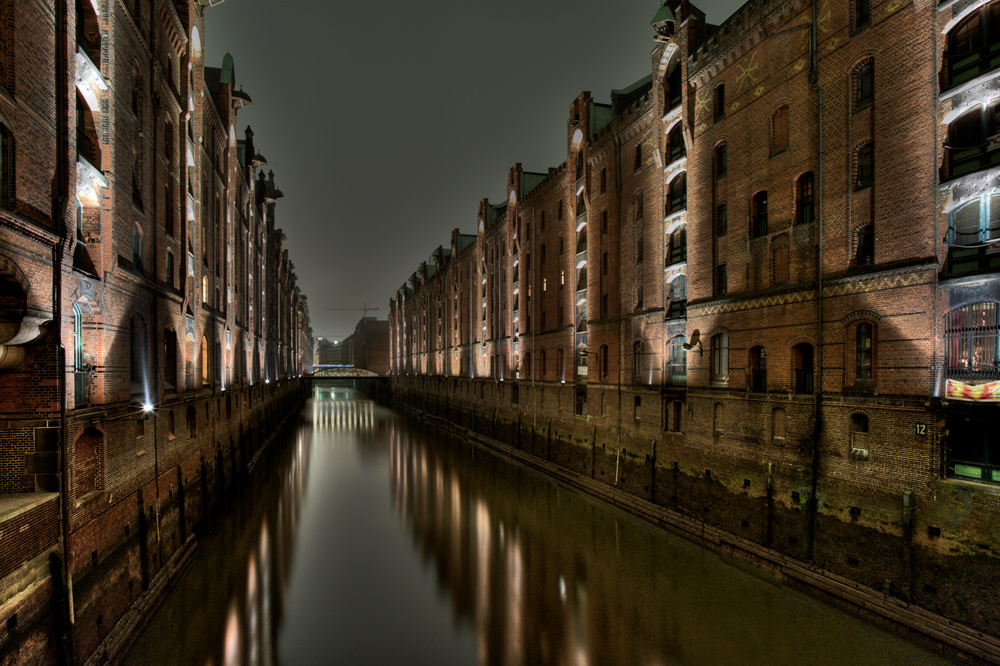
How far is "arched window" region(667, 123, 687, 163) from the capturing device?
59.9 feet

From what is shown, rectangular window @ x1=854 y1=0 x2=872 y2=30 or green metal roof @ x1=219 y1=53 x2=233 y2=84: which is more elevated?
green metal roof @ x1=219 y1=53 x2=233 y2=84

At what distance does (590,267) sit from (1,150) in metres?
20.2

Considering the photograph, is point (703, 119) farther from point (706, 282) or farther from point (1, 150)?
point (1, 150)

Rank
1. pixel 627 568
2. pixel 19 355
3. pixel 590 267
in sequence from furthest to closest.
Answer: pixel 590 267 → pixel 627 568 → pixel 19 355

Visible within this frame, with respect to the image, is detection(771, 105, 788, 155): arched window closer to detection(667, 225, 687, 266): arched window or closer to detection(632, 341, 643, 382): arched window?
detection(667, 225, 687, 266): arched window

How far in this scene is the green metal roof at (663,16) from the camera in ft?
60.1

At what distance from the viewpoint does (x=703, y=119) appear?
1697 centimetres

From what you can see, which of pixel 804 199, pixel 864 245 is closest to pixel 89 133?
pixel 804 199

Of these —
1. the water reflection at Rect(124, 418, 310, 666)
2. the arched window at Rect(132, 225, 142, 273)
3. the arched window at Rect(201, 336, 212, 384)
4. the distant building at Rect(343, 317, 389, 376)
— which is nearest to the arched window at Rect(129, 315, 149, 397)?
the arched window at Rect(132, 225, 142, 273)

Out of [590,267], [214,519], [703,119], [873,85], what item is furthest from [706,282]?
[214,519]

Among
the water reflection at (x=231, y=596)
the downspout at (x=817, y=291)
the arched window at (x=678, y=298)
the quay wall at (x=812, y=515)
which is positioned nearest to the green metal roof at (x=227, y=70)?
the water reflection at (x=231, y=596)

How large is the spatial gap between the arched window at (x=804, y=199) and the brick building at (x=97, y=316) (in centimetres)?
1557

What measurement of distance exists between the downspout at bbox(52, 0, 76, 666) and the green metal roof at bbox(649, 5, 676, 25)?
1672 cm

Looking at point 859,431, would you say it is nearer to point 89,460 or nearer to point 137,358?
point 89,460
